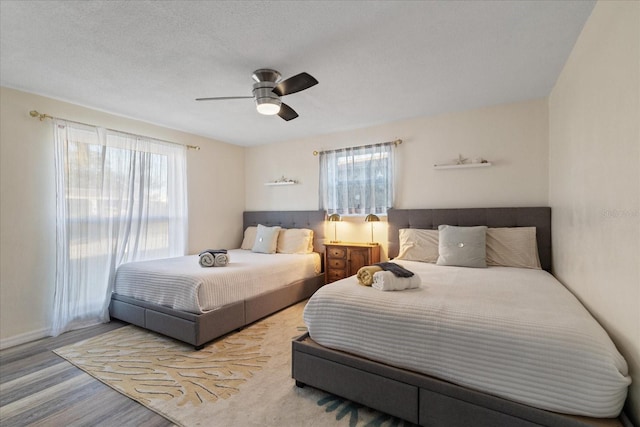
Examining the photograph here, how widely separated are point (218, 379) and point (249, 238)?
9.30 ft

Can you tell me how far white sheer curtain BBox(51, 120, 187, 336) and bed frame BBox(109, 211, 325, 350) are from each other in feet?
1.13

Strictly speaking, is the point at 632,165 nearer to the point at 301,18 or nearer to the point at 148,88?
the point at 301,18

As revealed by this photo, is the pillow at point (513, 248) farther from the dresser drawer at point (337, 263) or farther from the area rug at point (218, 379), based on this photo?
the area rug at point (218, 379)

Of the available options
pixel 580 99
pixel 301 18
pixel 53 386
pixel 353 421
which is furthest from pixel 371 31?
pixel 53 386

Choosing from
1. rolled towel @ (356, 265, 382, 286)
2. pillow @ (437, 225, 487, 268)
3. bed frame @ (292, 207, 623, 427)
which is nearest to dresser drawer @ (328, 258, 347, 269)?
pillow @ (437, 225, 487, 268)

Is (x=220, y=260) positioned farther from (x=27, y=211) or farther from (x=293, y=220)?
(x=27, y=211)

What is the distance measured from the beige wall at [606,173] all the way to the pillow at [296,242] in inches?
116

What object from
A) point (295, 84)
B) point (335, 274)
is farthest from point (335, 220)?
point (295, 84)

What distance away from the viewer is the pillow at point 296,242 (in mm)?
4219

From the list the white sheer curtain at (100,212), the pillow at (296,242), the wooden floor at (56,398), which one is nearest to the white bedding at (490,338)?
the wooden floor at (56,398)

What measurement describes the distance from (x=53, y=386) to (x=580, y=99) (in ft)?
14.2

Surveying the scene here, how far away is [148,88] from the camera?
2727mm

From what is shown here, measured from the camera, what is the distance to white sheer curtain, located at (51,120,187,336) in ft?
9.75

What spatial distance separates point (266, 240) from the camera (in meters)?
4.29
